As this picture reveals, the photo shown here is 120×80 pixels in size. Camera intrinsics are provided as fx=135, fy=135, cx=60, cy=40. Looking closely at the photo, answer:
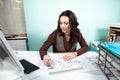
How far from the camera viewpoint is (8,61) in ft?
2.40

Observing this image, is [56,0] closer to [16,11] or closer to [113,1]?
[16,11]

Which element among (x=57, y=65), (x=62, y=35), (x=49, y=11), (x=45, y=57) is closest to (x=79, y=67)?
(x=57, y=65)

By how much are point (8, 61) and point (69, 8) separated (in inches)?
75.9

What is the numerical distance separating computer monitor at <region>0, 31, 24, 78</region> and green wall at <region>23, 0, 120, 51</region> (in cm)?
178

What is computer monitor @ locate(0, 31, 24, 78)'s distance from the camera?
24.2 inches

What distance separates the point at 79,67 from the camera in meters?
1.09

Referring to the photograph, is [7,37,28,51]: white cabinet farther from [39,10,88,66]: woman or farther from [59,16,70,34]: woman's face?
[59,16,70,34]: woman's face

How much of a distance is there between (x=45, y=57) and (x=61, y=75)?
31 cm

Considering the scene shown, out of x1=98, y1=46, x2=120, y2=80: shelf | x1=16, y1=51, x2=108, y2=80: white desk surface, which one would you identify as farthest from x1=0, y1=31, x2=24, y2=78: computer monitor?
x1=98, y1=46, x2=120, y2=80: shelf

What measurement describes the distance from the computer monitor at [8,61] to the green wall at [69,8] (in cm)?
178

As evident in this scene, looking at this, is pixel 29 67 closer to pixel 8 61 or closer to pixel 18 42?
pixel 8 61

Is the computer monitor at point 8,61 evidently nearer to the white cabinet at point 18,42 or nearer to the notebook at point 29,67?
the notebook at point 29,67

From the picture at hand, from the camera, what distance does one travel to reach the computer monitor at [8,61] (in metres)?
0.62

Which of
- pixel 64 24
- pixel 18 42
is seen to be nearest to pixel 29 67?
pixel 64 24
